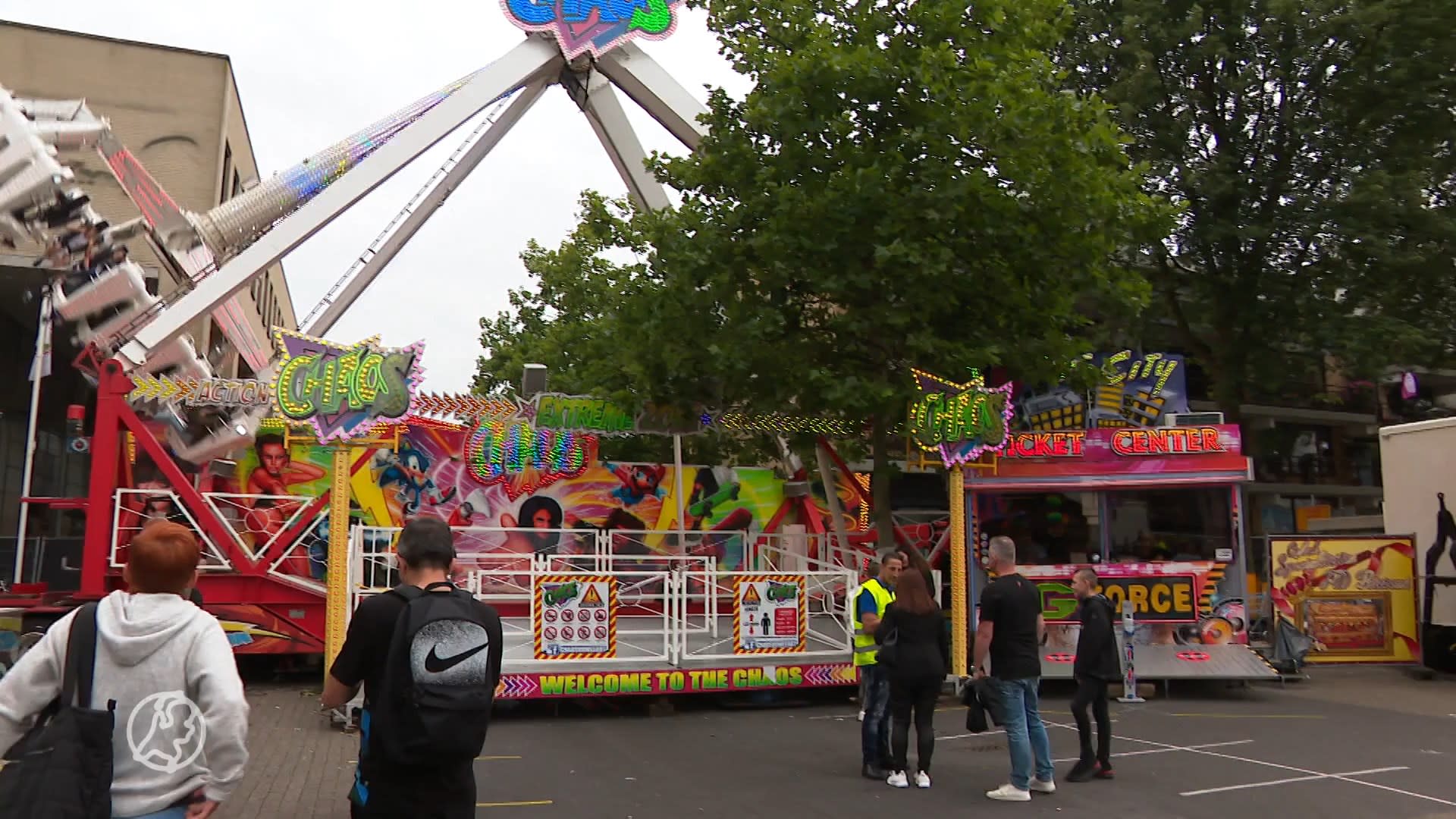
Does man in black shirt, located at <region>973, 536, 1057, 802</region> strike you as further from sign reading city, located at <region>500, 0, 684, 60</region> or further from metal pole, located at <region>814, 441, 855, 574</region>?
sign reading city, located at <region>500, 0, 684, 60</region>

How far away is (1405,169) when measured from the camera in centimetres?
2253

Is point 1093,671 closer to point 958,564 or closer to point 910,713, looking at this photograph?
point 910,713

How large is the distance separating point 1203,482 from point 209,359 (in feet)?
59.0

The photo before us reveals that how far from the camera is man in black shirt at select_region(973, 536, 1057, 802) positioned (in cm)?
829

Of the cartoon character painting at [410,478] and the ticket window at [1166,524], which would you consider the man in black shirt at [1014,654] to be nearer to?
the ticket window at [1166,524]

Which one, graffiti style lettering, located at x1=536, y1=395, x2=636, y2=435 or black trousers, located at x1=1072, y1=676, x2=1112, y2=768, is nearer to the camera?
black trousers, located at x1=1072, y1=676, x2=1112, y2=768

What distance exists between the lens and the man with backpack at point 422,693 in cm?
366

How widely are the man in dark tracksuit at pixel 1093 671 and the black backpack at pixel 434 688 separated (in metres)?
6.41

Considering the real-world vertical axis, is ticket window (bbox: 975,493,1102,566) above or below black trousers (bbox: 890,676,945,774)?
above

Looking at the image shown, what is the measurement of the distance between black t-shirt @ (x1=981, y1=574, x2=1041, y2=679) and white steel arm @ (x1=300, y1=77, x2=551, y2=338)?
1542 cm

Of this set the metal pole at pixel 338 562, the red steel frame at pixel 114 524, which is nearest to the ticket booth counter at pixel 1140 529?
the metal pole at pixel 338 562

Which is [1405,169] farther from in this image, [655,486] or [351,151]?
[351,151]

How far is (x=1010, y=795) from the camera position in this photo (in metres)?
8.40

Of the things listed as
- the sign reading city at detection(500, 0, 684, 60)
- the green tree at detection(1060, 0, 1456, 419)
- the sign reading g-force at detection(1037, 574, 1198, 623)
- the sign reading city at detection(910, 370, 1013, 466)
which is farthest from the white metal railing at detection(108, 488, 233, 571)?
the green tree at detection(1060, 0, 1456, 419)
